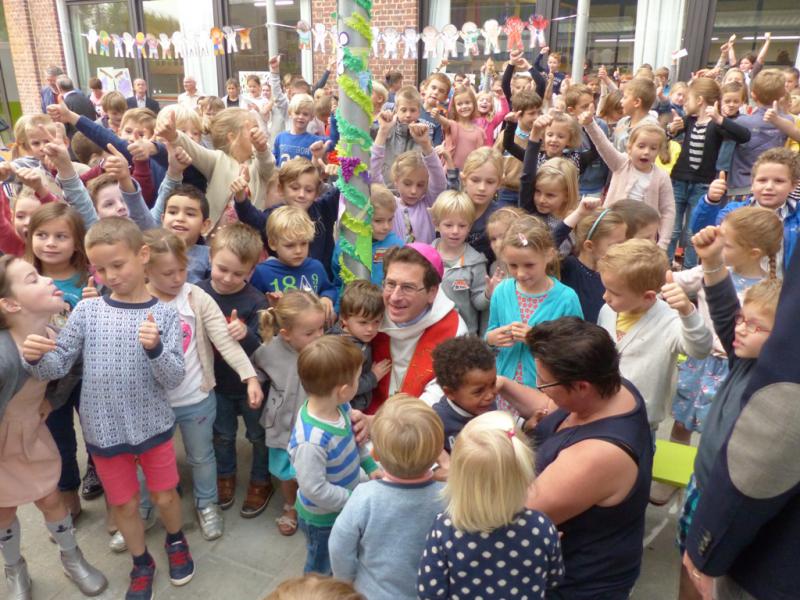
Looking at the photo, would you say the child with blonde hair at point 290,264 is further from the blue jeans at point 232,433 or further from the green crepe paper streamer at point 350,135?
the blue jeans at point 232,433

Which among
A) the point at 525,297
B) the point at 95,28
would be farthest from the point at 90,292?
the point at 95,28

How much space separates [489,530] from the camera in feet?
5.05

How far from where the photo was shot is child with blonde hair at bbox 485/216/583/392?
2727mm

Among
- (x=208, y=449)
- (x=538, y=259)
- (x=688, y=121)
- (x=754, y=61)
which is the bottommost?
(x=208, y=449)

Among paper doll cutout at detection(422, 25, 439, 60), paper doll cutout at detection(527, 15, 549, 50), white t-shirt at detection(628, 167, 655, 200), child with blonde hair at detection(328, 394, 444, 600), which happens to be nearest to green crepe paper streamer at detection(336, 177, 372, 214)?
child with blonde hair at detection(328, 394, 444, 600)

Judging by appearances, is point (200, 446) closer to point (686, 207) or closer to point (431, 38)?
point (686, 207)

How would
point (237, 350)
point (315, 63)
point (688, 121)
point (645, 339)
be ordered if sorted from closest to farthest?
point (645, 339), point (237, 350), point (688, 121), point (315, 63)

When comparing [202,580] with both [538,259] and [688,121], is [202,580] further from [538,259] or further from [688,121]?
[688,121]

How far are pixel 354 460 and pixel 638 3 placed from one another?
10273mm

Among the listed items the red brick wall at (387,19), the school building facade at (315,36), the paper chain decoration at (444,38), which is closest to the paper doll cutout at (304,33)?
the paper chain decoration at (444,38)

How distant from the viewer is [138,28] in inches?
550

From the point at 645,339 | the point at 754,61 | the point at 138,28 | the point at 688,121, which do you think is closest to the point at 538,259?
the point at 645,339

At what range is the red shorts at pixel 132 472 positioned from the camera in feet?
8.07

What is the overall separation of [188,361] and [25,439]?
0.71m
